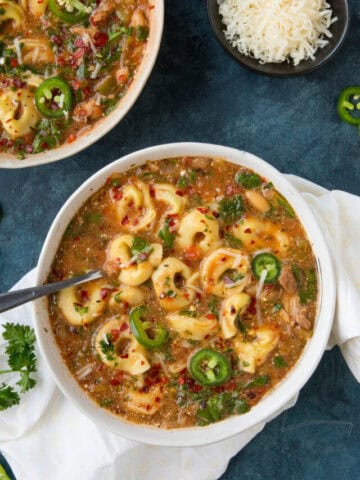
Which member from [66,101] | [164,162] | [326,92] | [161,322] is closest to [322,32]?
[326,92]

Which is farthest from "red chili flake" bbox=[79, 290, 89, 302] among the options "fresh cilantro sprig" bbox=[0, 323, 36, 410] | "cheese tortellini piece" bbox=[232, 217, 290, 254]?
"cheese tortellini piece" bbox=[232, 217, 290, 254]

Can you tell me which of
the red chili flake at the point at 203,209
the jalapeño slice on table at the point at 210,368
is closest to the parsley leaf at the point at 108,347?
the jalapeño slice on table at the point at 210,368

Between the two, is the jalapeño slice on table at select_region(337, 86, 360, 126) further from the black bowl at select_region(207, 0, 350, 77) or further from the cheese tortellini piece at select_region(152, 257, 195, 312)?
the cheese tortellini piece at select_region(152, 257, 195, 312)

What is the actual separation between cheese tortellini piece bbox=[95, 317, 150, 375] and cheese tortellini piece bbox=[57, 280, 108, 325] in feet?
0.33

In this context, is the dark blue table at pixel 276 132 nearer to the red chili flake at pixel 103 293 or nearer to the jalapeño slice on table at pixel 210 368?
the jalapeño slice on table at pixel 210 368

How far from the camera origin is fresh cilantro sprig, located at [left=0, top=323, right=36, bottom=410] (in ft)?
13.6

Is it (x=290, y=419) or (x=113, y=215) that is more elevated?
(x=113, y=215)

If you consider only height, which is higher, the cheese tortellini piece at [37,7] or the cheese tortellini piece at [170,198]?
the cheese tortellini piece at [37,7]

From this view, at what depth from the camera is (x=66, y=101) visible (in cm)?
414

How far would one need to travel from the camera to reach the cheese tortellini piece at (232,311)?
3801mm

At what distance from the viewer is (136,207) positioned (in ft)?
12.9

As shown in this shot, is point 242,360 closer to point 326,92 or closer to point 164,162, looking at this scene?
point 164,162

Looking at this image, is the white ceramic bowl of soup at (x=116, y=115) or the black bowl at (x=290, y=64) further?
the black bowl at (x=290, y=64)

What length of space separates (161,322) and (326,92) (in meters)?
1.78
